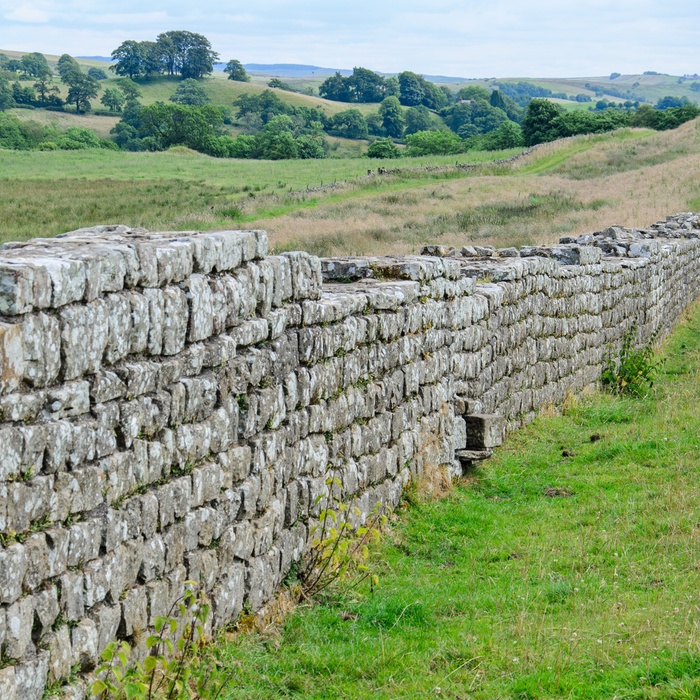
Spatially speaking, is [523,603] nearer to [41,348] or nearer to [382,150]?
[41,348]

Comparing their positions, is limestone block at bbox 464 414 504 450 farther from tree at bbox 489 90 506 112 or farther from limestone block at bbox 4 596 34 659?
tree at bbox 489 90 506 112

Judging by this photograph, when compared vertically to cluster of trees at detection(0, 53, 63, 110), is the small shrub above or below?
below

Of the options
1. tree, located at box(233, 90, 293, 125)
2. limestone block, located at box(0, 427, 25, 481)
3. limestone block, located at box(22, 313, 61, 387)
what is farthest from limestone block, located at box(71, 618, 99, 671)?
tree, located at box(233, 90, 293, 125)

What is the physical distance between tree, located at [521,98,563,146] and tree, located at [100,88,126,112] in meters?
72.5

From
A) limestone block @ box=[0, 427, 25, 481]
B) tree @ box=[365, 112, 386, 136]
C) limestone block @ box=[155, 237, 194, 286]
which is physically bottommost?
limestone block @ box=[0, 427, 25, 481]

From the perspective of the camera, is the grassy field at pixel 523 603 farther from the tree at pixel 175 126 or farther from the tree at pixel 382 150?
the tree at pixel 175 126

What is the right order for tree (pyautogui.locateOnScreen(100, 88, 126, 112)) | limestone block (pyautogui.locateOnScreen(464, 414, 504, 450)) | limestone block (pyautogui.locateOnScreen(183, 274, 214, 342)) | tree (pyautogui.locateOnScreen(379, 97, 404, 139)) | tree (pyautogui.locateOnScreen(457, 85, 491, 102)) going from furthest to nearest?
tree (pyautogui.locateOnScreen(457, 85, 491, 102)) → tree (pyautogui.locateOnScreen(379, 97, 404, 139)) → tree (pyautogui.locateOnScreen(100, 88, 126, 112)) → limestone block (pyautogui.locateOnScreen(464, 414, 504, 450)) → limestone block (pyautogui.locateOnScreen(183, 274, 214, 342))

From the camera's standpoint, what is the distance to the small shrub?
49.4 ft

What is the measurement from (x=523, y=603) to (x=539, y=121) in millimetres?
91905

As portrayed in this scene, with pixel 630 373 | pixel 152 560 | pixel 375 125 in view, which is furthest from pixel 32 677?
pixel 375 125

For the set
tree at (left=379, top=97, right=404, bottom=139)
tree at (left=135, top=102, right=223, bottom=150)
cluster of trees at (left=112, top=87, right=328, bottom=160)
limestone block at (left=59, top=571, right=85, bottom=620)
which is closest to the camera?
limestone block at (left=59, top=571, right=85, bottom=620)

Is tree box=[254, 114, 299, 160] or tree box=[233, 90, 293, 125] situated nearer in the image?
tree box=[254, 114, 299, 160]

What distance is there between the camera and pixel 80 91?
144500 millimetres

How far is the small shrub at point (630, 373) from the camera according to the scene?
15.1 meters
